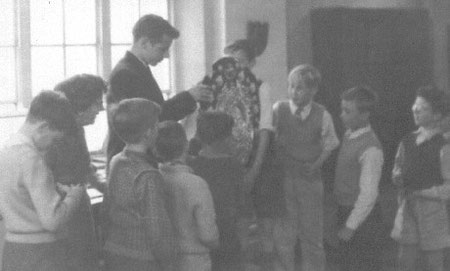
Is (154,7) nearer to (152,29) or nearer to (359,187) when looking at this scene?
(152,29)

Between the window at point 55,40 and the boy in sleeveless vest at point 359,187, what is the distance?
168cm

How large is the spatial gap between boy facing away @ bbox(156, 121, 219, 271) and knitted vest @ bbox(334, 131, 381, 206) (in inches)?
46.9

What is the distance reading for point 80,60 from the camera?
18.0 feet

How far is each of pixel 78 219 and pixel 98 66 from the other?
82.6 inches

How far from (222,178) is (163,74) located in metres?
2.21

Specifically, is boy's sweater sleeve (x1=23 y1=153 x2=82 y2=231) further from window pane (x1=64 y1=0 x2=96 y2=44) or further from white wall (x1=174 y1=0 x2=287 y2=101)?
white wall (x1=174 y1=0 x2=287 y2=101)

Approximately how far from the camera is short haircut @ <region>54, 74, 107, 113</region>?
3676 mm

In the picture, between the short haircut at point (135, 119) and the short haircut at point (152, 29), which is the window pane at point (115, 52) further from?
the short haircut at point (135, 119)

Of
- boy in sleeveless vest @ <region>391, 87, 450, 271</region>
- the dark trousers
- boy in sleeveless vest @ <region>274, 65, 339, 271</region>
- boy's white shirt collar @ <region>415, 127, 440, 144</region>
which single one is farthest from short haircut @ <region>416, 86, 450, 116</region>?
boy in sleeveless vest @ <region>274, 65, 339, 271</region>

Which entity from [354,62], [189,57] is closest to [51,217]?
[189,57]

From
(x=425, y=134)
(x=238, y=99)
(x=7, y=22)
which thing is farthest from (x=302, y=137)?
(x=7, y=22)

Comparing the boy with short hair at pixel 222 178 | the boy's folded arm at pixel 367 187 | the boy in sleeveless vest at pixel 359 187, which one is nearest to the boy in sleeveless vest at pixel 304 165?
the boy in sleeveless vest at pixel 359 187

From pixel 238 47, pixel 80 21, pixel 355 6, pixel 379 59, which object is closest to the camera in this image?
pixel 238 47

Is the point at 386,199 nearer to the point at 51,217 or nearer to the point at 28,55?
the point at 28,55
